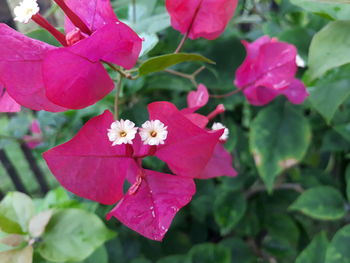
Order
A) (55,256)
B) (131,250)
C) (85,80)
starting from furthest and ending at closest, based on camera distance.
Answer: (131,250) < (55,256) < (85,80)

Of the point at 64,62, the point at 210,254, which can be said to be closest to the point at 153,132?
the point at 64,62

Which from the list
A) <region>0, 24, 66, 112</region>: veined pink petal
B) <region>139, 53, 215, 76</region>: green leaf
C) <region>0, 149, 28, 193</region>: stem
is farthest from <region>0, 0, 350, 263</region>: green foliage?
<region>0, 149, 28, 193</region>: stem

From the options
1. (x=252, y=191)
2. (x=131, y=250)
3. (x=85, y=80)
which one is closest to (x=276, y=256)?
(x=252, y=191)

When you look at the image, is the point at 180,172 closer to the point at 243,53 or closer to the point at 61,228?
the point at 61,228

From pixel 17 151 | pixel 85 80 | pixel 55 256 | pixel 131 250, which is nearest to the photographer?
pixel 85 80

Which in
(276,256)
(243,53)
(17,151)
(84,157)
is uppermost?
(84,157)

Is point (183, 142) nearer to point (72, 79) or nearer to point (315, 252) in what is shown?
point (72, 79)
